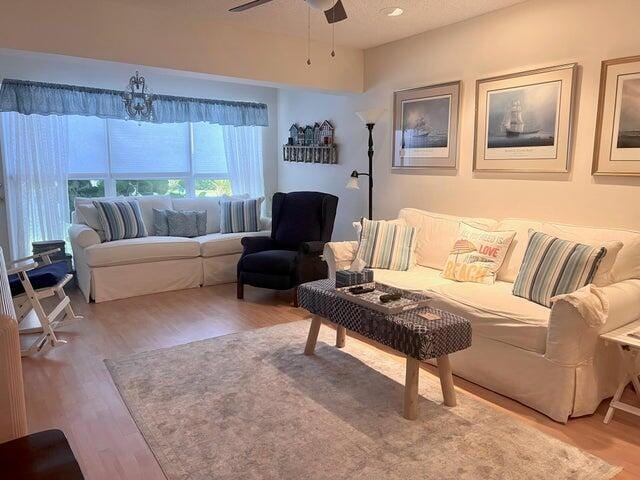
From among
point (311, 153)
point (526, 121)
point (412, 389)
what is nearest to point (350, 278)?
point (412, 389)

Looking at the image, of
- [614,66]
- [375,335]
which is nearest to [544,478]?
[375,335]

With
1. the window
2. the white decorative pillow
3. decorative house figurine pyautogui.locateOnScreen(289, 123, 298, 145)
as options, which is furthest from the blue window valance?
the white decorative pillow

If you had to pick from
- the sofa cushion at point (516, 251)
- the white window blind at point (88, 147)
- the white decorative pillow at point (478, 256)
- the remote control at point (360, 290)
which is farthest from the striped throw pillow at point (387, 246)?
the white window blind at point (88, 147)

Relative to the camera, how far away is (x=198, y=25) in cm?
384

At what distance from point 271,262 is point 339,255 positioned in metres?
0.73

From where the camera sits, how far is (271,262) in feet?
14.0

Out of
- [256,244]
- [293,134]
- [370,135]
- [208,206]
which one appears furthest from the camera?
[293,134]

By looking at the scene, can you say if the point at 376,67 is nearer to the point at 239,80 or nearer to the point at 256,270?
the point at 239,80

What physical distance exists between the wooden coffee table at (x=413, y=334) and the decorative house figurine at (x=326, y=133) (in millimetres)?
2861

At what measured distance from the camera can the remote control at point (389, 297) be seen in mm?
2578

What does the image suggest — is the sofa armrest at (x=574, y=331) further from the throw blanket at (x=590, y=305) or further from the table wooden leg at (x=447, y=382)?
the table wooden leg at (x=447, y=382)

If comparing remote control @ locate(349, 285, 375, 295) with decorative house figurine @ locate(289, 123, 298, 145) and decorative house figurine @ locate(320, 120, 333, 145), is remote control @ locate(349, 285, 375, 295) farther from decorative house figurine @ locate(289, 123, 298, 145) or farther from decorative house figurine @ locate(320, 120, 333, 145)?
decorative house figurine @ locate(289, 123, 298, 145)

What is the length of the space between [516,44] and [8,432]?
3731 mm

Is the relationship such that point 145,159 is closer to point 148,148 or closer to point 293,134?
point 148,148
